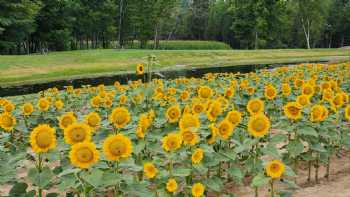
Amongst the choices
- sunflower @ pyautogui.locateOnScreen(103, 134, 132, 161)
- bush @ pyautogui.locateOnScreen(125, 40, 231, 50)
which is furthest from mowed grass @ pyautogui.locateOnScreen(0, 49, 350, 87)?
bush @ pyautogui.locateOnScreen(125, 40, 231, 50)

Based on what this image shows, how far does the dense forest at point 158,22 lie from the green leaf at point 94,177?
114 feet

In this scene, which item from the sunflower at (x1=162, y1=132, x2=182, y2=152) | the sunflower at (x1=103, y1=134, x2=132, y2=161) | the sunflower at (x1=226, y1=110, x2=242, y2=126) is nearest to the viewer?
the sunflower at (x1=103, y1=134, x2=132, y2=161)

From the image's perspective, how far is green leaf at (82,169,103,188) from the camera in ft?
9.51

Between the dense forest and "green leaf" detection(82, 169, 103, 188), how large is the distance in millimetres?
34689

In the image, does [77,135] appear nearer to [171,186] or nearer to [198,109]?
[171,186]

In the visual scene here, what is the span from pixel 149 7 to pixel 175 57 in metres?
20.0

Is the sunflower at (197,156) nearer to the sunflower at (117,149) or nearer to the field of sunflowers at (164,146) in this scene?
the field of sunflowers at (164,146)

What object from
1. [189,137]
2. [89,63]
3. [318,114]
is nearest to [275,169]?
[189,137]

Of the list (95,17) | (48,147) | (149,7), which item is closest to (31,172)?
(48,147)

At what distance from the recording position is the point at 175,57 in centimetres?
3550

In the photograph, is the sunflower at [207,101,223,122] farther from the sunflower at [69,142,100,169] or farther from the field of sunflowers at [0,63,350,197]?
the sunflower at [69,142,100,169]

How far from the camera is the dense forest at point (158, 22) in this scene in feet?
144

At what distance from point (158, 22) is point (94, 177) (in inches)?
2065

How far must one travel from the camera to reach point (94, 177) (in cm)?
294
